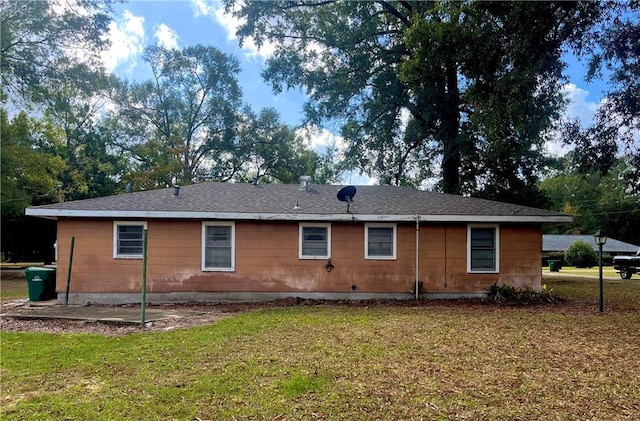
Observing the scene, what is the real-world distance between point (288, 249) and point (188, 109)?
26.6 metres

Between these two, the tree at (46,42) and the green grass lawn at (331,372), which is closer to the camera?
the green grass lawn at (331,372)

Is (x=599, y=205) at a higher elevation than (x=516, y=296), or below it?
higher

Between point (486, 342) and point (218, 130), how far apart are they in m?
30.4

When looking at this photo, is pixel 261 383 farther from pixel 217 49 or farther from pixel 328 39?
pixel 217 49

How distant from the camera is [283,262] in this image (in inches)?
450

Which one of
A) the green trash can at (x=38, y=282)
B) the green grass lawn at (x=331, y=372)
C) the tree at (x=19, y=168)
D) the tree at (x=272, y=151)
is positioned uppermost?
the tree at (x=272, y=151)

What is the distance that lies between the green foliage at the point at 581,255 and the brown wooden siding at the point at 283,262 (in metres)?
23.5

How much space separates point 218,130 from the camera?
3378cm

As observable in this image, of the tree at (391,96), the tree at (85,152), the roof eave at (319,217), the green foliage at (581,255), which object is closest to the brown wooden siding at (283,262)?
the roof eave at (319,217)

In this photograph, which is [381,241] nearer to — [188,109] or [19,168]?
[19,168]

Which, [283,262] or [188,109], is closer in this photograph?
[283,262]

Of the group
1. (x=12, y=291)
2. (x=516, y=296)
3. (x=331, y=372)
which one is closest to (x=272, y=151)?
(x=12, y=291)

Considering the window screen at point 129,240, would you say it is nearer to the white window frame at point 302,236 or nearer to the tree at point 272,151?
the white window frame at point 302,236

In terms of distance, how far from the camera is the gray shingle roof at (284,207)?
35.4 feet
